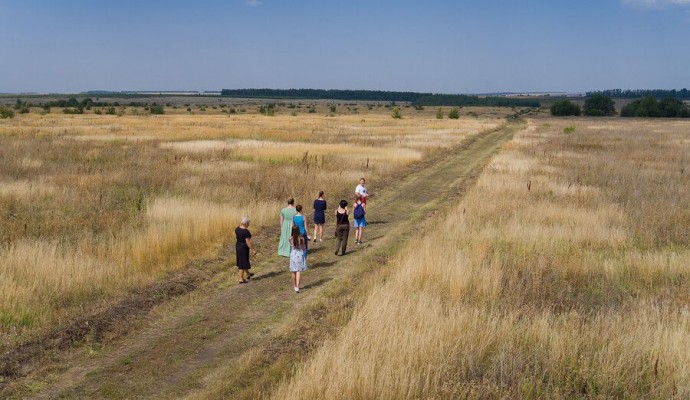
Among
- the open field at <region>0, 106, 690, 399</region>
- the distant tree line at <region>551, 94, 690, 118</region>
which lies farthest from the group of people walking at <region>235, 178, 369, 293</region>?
the distant tree line at <region>551, 94, 690, 118</region>

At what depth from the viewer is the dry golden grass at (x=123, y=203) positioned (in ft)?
31.5

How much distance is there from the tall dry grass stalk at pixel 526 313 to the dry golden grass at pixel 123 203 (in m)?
4.89

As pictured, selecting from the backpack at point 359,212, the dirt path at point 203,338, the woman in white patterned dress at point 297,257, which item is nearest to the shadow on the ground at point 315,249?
the dirt path at point 203,338

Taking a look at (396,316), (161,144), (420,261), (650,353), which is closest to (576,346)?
(650,353)

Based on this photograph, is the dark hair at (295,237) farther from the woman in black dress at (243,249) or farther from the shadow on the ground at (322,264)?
the shadow on the ground at (322,264)

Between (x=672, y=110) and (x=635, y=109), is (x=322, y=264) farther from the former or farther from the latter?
(x=635, y=109)

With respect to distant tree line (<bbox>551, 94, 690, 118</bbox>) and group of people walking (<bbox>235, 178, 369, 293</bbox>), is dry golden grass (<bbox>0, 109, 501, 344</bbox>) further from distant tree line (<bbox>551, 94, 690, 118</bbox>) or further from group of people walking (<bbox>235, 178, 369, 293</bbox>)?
distant tree line (<bbox>551, 94, 690, 118</bbox>)

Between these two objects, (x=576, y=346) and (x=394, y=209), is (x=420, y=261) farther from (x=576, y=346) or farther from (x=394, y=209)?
(x=394, y=209)

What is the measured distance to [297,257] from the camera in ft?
33.0

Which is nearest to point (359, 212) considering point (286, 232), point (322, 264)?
point (322, 264)

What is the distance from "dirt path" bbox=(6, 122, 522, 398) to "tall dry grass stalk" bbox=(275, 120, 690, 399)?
1206 mm

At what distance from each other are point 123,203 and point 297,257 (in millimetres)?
10024

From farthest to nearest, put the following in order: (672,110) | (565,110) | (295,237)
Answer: (565,110) → (672,110) → (295,237)

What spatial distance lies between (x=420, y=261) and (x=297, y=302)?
8.49 ft
